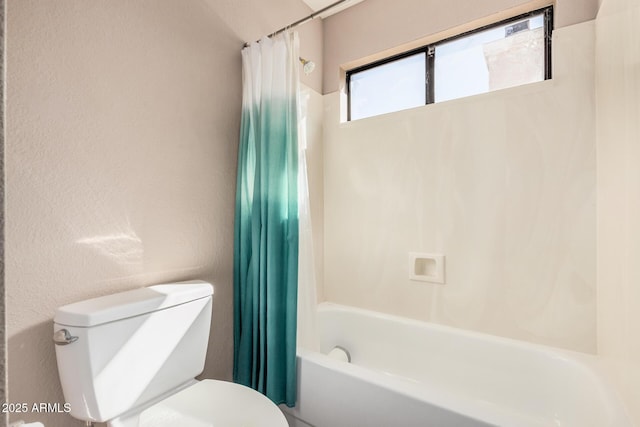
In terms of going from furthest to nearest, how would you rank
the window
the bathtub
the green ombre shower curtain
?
the window
the green ombre shower curtain
the bathtub

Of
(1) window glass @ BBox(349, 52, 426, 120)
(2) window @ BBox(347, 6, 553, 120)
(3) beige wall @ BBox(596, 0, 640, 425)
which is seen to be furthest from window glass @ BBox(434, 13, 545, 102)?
(3) beige wall @ BBox(596, 0, 640, 425)

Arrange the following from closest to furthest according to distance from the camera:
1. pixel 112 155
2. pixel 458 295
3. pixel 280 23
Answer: pixel 112 155, pixel 458 295, pixel 280 23

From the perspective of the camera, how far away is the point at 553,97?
1445mm

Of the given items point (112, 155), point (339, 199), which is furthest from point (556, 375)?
point (112, 155)

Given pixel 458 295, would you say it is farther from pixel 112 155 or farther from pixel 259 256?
pixel 112 155

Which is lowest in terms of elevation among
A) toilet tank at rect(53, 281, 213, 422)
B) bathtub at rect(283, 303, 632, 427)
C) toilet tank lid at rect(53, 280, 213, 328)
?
bathtub at rect(283, 303, 632, 427)

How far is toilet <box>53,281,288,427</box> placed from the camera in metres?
0.88

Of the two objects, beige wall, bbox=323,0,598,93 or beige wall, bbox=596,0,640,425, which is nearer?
beige wall, bbox=596,0,640,425

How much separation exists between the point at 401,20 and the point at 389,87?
15.2 inches

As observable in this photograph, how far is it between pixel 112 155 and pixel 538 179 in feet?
6.19

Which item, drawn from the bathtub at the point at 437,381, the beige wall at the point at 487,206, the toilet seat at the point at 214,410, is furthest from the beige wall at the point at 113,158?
the beige wall at the point at 487,206

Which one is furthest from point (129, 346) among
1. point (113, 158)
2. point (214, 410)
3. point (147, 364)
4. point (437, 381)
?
point (437, 381)

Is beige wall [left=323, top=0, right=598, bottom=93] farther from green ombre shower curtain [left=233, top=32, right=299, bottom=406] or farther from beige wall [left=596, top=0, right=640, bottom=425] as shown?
green ombre shower curtain [left=233, top=32, right=299, bottom=406]

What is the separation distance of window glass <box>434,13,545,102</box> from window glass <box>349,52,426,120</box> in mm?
118
